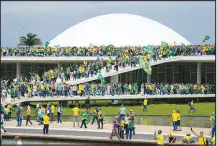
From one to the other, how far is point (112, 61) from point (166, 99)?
18.1 ft

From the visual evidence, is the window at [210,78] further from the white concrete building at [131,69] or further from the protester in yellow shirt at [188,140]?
the protester in yellow shirt at [188,140]

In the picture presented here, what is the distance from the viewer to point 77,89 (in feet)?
127

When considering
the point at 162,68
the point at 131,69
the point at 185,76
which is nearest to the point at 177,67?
the point at 185,76

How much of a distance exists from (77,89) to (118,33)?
2490 cm

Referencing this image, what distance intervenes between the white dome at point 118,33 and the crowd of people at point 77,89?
736 inches

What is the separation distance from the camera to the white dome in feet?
201

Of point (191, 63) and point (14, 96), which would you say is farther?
point (191, 63)

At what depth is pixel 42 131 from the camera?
2567 cm

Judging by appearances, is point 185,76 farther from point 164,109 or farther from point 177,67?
point 164,109

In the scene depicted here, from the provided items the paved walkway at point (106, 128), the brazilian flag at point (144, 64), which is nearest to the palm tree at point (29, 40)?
the brazilian flag at point (144, 64)

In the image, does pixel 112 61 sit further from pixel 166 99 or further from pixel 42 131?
pixel 42 131

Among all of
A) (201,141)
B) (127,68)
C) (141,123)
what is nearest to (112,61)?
(127,68)

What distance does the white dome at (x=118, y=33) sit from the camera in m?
61.2

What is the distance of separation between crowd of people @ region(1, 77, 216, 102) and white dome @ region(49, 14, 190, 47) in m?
18.7
